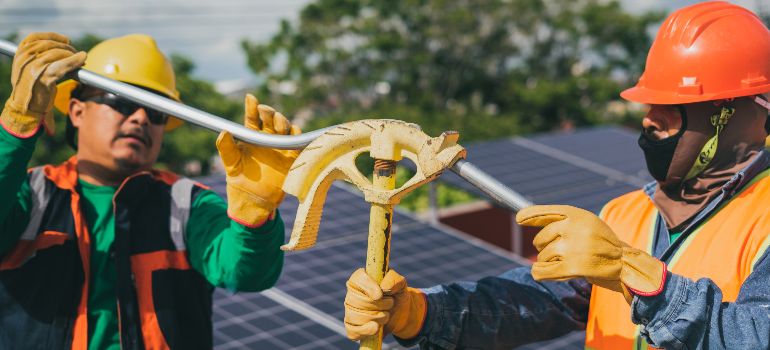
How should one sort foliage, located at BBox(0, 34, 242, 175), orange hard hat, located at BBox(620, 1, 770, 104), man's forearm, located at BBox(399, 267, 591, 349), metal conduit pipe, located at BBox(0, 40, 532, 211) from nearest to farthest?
metal conduit pipe, located at BBox(0, 40, 532, 211) < orange hard hat, located at BBox(620, 1, 770, 104) < man's forearm, located at BBox(399, 267, 591, 349) < foliage, located at BBox(0, 34, 242, 175)

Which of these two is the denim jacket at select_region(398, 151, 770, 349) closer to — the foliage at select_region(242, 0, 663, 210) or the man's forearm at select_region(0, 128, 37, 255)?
the man's forearm at select_region(0, 128, 37, 255)

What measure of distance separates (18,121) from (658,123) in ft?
7.08

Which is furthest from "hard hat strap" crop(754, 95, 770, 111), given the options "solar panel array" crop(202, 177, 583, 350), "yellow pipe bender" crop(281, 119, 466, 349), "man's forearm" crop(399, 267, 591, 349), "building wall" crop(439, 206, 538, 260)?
"building wall" crop(439, 206, 538, 260)

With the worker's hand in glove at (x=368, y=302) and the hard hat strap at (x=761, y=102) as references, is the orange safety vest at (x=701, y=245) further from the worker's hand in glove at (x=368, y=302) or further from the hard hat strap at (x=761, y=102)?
the worker's hand in glove at (x=368, y=302)

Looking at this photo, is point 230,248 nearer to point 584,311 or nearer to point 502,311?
point 502,311

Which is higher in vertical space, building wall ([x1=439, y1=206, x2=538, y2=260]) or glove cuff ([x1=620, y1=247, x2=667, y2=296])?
glove cuff ([x1=620, y1=247, x2=667, y2=296])

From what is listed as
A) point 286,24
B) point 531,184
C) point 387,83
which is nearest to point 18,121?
point 531,184

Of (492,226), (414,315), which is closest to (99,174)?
(414,315)

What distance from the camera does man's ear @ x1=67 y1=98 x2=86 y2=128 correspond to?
355cm

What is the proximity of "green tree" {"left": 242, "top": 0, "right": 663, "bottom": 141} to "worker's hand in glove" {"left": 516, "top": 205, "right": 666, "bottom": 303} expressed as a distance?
86.8 ft

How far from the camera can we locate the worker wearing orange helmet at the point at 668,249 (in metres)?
2.21

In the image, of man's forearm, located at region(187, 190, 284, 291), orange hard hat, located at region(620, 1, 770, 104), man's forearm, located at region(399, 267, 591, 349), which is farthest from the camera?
man's forearm, located at region(187, 190, 284, 291)

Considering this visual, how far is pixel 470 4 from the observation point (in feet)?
110

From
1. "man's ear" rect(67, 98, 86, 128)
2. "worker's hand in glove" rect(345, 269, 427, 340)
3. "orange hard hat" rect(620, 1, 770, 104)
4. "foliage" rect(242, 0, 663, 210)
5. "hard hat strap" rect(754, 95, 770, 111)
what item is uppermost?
"orange hard hat" rect(620, 1, 770, 104)
